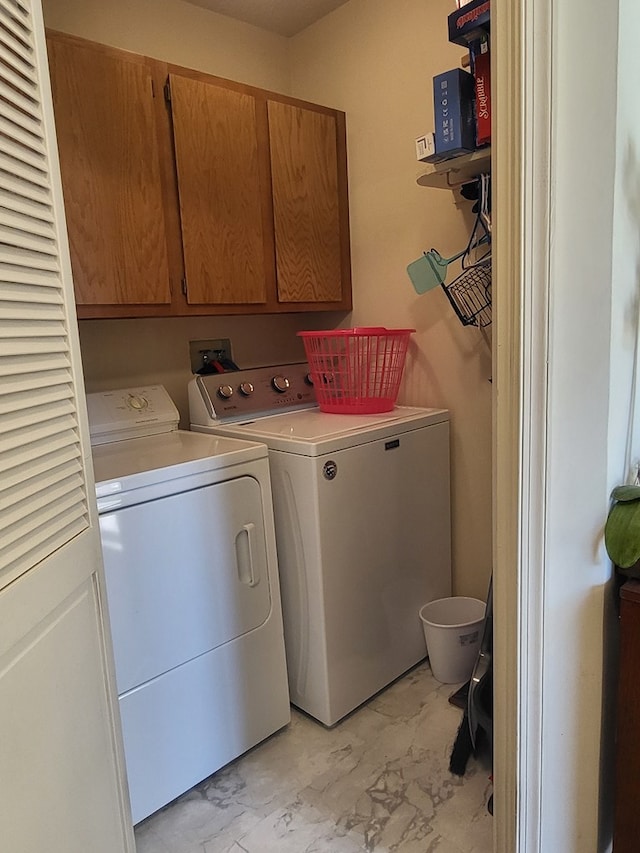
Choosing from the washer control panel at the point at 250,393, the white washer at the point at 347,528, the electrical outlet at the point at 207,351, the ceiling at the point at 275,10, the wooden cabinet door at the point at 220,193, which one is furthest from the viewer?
the electrical outlet at the point at 207,351

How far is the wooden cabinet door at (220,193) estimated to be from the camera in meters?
1.89

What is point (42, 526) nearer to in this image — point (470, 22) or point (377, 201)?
point (470, 22)

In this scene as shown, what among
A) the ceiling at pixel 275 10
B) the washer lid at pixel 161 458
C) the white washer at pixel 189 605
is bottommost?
the white washer at pixel 189 605

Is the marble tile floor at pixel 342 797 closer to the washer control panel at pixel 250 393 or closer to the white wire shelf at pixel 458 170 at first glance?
the washer control panel at pixel 250 393

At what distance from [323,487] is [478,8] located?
1336 mm

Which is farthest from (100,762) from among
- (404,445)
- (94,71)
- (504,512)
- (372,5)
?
(372,5)

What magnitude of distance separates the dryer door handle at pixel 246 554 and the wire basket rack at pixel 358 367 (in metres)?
0.67

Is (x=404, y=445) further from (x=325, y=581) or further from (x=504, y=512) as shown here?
(x=504, y=512)

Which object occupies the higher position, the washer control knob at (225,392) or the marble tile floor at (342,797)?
the washer control knob at (225,392)

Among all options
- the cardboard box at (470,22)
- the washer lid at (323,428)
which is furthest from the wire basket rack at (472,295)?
the cardboard box at (470,22)

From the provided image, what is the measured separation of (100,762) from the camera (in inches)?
40.7

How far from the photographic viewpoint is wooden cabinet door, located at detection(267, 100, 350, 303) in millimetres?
2162

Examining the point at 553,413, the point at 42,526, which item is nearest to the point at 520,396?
the point at 553,413

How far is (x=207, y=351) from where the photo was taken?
2.39m
